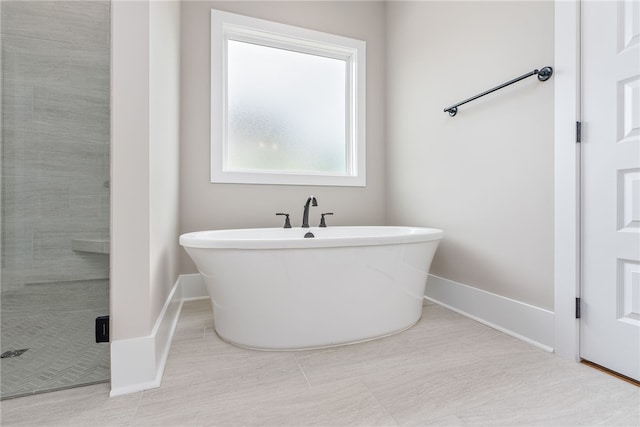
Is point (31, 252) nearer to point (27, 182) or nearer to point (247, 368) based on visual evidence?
point (27, 182)

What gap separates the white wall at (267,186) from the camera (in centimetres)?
213

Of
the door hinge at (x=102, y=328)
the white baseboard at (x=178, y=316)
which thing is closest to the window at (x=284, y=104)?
the white baseboard at (x=178, y=316)

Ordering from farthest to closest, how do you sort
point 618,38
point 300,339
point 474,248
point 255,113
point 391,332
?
point 255,113 → point 474,248 → point 391,332 → point 300,339 → point 618,38

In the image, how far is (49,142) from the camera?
121 centimetres

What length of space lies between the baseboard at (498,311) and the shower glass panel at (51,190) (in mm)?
1826

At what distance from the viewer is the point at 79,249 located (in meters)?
1.20

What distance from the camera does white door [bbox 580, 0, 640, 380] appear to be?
1.13 m

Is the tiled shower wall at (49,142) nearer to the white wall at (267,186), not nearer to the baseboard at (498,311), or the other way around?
the white wall at (267,186)

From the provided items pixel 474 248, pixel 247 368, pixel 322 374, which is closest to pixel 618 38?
pixel 474 248

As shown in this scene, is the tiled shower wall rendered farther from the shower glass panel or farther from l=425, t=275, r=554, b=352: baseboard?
l=425, t=275, r=554, b=352: baseboard

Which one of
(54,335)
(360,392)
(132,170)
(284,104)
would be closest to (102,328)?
(54,335)

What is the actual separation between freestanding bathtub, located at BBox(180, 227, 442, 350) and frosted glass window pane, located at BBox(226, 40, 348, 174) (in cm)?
116

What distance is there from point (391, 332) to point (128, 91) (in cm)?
156

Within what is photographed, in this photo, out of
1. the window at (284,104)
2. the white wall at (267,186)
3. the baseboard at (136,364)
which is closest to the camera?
the baseboard at (136,364)
